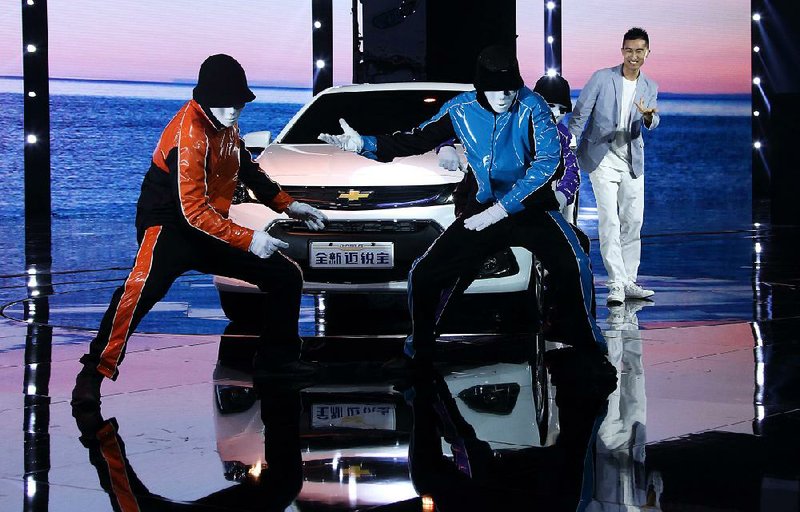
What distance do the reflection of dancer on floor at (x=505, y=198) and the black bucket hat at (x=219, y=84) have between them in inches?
23.5

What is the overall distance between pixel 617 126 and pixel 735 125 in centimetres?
1913

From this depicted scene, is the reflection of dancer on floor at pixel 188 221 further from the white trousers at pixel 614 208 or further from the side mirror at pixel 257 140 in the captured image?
the white trousers at pixel 614 208

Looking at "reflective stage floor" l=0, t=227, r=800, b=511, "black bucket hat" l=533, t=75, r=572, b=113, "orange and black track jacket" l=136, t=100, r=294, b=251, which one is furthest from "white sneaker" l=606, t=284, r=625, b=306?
"orange and black track jacket" l=136, t=100, r=294, b=251

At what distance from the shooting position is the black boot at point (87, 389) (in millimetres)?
5117

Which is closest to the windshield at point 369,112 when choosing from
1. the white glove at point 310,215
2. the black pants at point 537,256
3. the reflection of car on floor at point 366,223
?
the reflection of car on floor at point 366,223

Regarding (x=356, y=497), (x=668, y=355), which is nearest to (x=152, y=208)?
(x=356, y=497)

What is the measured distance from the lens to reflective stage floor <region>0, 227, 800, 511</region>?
12.3 ft

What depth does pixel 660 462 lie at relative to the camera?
13.2 feet

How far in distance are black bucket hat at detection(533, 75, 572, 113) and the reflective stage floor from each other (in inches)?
50.8

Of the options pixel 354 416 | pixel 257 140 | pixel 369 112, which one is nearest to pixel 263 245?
pixel 354 416

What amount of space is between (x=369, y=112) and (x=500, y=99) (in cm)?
291

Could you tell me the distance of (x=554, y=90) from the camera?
736 cm

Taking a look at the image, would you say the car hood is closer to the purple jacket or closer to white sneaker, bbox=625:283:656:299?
the purple jacket

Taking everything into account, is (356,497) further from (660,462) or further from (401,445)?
(660,462)
